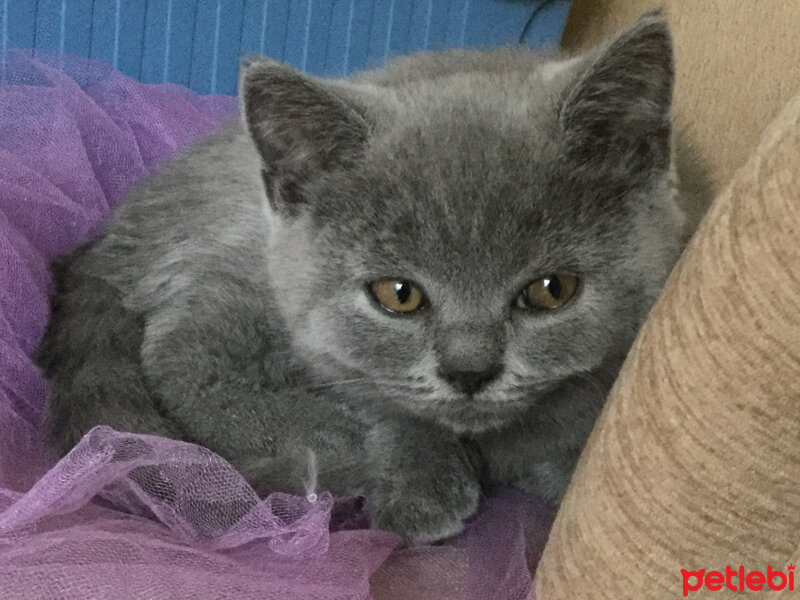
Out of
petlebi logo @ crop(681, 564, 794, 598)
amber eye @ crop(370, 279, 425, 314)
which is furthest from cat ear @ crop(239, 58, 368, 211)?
petlebi logo @ crop(681, 564, 794, 598)

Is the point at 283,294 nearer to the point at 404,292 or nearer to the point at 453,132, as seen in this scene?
the point at 404,292

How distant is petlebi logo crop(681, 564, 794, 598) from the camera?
23.0 inches

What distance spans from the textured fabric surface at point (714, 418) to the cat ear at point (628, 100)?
0.30 metres

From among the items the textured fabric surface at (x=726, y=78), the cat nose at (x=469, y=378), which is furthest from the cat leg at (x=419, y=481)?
the textured fabric surface at (x=726, y=78)

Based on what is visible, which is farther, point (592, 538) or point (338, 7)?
point (338, 7)

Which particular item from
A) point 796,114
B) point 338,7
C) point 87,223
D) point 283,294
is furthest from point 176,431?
point 338,7

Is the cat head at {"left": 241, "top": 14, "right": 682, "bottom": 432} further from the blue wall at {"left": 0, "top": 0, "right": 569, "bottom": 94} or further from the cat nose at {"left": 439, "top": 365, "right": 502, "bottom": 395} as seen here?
the blue wall at {"left": 0, "top": 0, "right": 569, "bottom": 94}

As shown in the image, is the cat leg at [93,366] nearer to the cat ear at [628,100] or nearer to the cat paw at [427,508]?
the cat paw at [427,508]

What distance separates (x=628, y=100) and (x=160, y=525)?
667 mm

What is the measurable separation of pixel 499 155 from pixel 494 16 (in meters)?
1.12

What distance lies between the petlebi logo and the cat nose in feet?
1.00

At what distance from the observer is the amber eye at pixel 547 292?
882mm

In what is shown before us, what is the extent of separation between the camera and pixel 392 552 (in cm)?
92

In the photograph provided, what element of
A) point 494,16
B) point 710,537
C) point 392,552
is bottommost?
point 392,552
